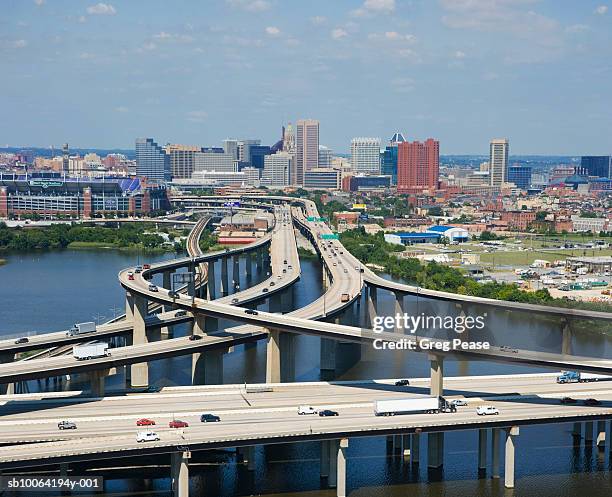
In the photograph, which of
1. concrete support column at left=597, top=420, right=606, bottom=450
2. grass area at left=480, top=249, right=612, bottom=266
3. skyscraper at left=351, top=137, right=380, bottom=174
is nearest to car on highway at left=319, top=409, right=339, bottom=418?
concrete support column at left=597, top=420, right=606, bottom=450

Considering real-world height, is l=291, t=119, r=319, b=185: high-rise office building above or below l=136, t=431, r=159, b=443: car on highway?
above

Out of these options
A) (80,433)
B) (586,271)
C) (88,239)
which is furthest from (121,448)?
(88,239)

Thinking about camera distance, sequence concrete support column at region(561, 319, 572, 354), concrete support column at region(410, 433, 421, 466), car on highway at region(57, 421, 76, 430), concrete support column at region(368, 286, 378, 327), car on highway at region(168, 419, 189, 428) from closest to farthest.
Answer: car on highway at region(57, 421, 76, 430)
car on highway at region(168, 419, 189, 428)
concrete support column at region(410, 433, 421, 466)
concrete support column at region(561, 319, 572, 354)
concrete support column at region(368, 286, 378, 327)

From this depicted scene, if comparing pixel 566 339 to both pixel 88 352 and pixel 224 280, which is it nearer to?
pixel 88 352

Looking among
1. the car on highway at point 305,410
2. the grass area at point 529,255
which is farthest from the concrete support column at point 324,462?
the grass area at point 529,255

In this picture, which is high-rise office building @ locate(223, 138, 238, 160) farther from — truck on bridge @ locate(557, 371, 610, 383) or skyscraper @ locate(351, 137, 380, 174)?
truck on bridge @ locate(557, 371, 610, 383)

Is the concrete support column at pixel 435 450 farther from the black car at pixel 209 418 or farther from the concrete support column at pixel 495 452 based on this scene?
the black car at pixel 209 418
